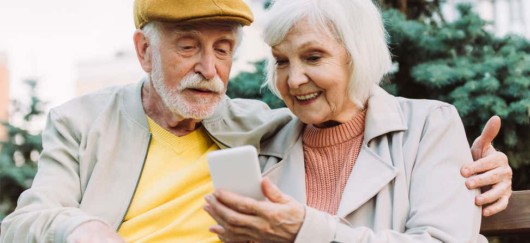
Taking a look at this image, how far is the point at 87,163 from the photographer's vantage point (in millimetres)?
2799

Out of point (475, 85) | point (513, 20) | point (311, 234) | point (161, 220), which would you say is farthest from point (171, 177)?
point (513, 20)

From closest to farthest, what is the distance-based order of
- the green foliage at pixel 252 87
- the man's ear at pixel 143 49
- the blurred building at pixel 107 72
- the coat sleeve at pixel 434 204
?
the coat sleeve at pixel 434 204 < the man's ear at pixel 143 49 < the green foliage at pixel 252 87 < the blurred building at pixel 107 72

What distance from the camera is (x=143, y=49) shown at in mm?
3041

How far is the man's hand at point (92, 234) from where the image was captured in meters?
2.31

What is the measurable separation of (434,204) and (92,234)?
1.13 m

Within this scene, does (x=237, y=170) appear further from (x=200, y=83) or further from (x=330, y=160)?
(x=200, y=83)

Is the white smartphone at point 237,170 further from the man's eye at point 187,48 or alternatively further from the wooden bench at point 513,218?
the wooden bench at point 513,218

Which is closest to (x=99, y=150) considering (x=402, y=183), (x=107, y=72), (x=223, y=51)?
(x=223, y=51)

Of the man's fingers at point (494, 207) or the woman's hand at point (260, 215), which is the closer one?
the woman's hand at point (260, 215)

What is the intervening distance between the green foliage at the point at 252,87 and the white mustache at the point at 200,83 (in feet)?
3.32

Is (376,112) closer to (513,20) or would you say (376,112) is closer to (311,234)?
(311,234)

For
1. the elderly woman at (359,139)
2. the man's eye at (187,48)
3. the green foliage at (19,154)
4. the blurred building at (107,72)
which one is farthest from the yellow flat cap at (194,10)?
the blurred building at (107,72)

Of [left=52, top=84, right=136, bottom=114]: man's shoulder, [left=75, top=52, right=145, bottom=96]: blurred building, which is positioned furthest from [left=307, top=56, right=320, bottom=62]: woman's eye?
[left=75, top=52, right=145, bottom=96]: blurred building

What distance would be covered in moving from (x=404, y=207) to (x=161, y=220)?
0.94 metres
